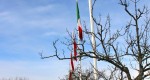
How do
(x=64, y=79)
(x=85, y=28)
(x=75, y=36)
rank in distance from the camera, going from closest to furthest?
(x=85, y=28) → (x=75, y=36) → (x=64, y=79)

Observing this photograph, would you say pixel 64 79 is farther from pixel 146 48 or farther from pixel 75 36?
pixel 146 48

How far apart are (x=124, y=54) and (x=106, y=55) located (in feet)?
3.69

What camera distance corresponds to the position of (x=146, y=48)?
46.6ft

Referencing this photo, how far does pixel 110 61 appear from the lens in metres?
13.5

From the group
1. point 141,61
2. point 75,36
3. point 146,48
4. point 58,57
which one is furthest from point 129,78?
point 75,36

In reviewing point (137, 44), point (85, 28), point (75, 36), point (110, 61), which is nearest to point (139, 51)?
point (137, 44)

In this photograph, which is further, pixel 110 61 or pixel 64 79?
pixel 64 79

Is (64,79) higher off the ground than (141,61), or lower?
lower

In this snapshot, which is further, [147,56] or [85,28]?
[85,28]

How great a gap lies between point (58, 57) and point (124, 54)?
257cm

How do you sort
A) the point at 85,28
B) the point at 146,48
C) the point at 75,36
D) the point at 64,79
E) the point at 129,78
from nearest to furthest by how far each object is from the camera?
the point at 129,78, the point at 146,48, the point at 85,28, the point at 75,36, the point at 64,79

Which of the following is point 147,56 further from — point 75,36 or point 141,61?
point 75,36

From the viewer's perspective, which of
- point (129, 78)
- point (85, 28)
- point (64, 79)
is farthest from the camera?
point (64, 79)

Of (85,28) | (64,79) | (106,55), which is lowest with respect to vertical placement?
(64,79)
